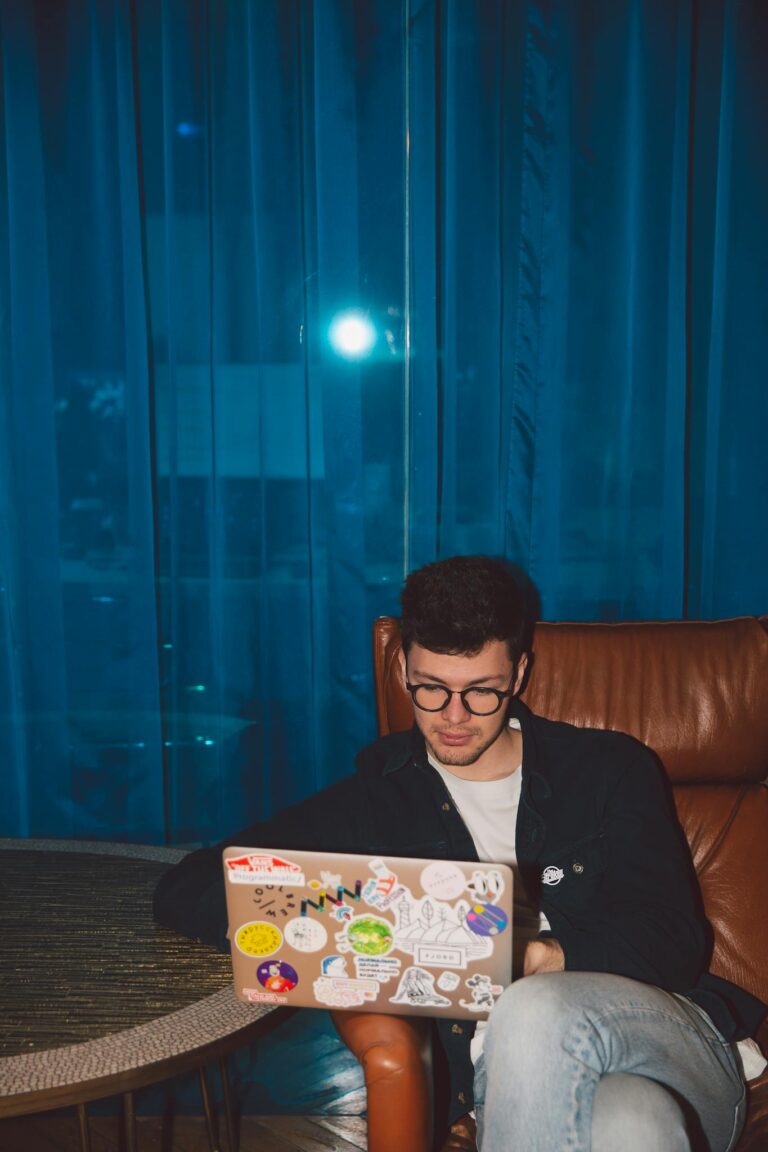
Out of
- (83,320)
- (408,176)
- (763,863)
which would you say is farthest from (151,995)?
(408,176)

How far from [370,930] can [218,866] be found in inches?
15.6

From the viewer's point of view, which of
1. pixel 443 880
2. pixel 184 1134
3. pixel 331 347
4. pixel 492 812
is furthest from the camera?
pixel 331 347

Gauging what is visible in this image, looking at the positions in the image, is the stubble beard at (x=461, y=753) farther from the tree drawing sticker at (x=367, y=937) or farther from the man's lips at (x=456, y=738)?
the tree drawing sticker at (x=367, y=937)

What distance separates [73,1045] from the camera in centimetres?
114

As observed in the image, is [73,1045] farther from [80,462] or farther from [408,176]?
[408,176]

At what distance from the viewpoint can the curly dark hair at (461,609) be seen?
58.2 inches

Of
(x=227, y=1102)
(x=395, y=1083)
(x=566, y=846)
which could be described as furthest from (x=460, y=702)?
(x=227, y=1102)

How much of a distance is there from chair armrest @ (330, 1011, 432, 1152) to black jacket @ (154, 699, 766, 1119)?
0.22 meters

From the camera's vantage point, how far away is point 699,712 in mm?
1706

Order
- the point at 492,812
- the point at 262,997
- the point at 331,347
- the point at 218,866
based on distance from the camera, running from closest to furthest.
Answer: the point at 262,997
the point at 218,866
the point at 492,812
the point at 331,347

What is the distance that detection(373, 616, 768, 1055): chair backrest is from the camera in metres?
1.67

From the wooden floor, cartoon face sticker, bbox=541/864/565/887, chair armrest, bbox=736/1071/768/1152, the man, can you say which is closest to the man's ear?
→ the man

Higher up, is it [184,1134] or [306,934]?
[306,934]

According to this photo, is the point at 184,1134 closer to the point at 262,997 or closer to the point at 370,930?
the point at 262,997
